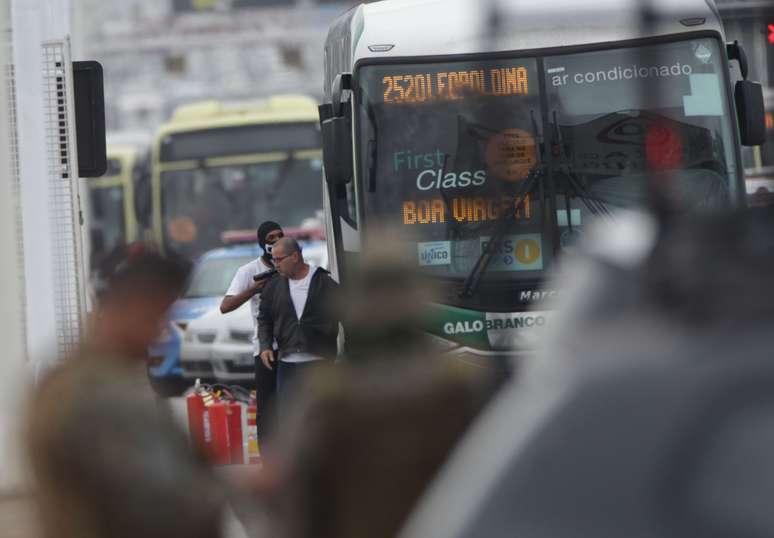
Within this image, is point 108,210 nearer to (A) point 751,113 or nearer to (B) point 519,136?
(B) point 519,136

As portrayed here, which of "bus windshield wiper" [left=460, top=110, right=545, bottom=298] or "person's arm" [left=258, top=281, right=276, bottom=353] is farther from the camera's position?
"bus windshield wiper" [left=460, top=110, right=545, bottom=298]

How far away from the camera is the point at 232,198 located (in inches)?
894

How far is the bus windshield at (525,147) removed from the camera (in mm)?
12039

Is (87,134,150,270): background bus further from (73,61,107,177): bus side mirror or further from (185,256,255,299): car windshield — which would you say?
(73,61,107,177): bus side mirror

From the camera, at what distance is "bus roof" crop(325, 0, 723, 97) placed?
1239 centimetres

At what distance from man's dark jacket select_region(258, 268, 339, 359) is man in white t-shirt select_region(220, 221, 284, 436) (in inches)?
7.7

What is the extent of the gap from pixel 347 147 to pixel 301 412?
8.80 metres

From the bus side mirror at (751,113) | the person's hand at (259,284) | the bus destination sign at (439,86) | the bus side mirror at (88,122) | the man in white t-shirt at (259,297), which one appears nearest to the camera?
the man in white t-shirt at (259,297)

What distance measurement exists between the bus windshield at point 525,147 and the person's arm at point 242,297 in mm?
2196

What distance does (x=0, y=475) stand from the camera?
10.3 meters

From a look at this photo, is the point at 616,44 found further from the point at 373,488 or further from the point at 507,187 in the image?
the point at 373,488

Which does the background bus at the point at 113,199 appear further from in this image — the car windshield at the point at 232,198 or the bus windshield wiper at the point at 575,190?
the bus windshield wiper at the point at 575,190

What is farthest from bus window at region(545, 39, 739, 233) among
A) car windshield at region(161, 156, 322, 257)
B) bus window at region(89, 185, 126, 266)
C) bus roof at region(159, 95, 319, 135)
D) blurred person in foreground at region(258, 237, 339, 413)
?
bus window at region(89, 185, 126, 266)

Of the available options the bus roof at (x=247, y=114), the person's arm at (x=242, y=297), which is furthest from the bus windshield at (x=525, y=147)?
the bus roof at (x=247, y=114)
